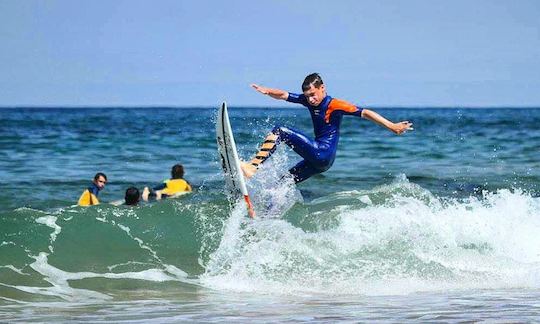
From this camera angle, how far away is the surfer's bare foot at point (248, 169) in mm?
12078

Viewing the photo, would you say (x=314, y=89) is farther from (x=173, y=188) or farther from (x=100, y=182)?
(x=173, y=188)

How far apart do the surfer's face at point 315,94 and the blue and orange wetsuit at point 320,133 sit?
7 cm

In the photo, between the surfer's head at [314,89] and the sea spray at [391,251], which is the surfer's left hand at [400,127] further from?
the sea spray at [391,251]

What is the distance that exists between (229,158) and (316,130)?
1.21 metres

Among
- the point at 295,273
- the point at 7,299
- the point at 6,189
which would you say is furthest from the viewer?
the point at 6,189

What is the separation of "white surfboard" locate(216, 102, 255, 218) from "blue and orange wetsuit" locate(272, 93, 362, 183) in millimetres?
703

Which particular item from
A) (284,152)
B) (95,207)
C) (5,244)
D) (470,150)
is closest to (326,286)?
(284,152)

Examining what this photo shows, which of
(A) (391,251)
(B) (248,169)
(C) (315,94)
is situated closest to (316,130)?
(C) (315,94)

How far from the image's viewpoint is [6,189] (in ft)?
73.5

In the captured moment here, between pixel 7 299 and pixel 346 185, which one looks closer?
pixel 7 299

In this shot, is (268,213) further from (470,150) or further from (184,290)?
(470,150)

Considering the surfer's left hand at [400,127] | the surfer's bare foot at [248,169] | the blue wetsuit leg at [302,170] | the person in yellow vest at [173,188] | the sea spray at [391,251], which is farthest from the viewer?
the person in yellow vest at [173,188]

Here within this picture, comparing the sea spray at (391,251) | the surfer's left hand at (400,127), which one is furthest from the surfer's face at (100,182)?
the surfer's left hand at (400,127)

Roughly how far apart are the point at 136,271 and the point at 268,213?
6.91ft
